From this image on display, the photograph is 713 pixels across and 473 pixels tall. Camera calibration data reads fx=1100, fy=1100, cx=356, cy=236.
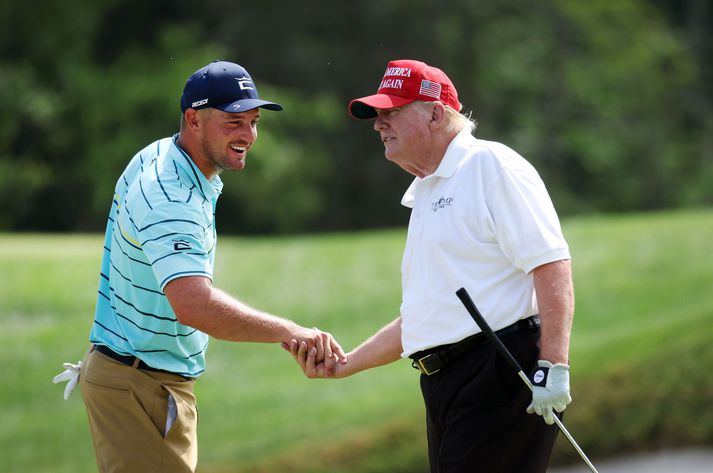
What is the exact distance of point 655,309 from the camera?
38.0 ft

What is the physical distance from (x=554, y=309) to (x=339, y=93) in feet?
76.9

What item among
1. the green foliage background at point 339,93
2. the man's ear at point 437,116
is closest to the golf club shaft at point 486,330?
the man's ear at point 437,116

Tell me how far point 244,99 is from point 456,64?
23617mm

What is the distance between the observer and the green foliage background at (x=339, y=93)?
23.2 meters

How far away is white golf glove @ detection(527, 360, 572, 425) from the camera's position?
3.92m

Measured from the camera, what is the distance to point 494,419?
4133 mm

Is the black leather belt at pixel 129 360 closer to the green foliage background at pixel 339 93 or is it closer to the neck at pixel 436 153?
the neck at pixel 436 153

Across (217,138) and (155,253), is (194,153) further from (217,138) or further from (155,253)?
(155,253)

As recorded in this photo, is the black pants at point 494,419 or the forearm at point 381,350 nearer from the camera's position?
the black pants at point 494,419

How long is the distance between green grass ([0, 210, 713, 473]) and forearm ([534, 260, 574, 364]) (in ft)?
17.7

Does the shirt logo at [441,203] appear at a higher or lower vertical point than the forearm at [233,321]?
higher

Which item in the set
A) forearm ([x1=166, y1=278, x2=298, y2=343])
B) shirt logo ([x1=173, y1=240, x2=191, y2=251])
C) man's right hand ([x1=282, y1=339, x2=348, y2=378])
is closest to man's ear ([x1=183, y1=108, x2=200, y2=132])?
shirt logo ([x1=173, y1=240, x2=191, y2=251])

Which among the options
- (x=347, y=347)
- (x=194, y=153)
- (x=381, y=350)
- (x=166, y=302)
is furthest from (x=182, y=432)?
(x=347, y=347)

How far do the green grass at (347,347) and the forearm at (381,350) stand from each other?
452cm
